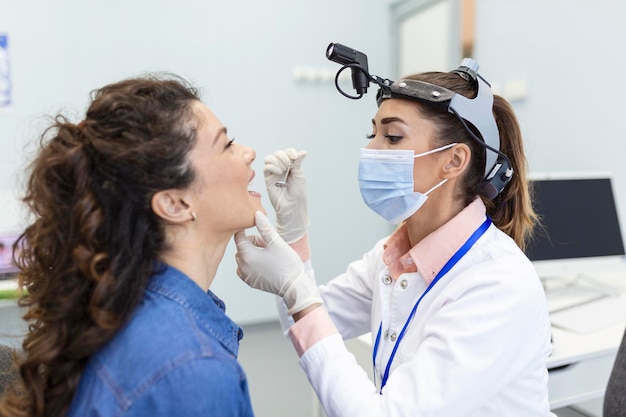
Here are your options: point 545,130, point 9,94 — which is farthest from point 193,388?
point 9,94

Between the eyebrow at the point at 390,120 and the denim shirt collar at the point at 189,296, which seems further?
the eyebrow at the point at 390,120

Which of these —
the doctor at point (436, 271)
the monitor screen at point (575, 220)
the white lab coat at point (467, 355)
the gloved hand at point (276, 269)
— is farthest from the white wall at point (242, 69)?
the white lab coat at point (467, 355)

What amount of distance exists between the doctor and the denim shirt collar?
24 cm

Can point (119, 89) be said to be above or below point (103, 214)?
above

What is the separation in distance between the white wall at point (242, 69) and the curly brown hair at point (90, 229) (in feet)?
6.96

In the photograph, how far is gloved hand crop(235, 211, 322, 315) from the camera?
1156 millimetres

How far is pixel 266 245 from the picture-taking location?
1.21 meters

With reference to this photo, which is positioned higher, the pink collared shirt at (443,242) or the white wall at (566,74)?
the white wall at (566,74)

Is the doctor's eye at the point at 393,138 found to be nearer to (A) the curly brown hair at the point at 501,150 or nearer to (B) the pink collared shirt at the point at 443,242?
(A) the curly brown hair at the point at 501,150

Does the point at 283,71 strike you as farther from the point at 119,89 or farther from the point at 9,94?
the point at 119,89

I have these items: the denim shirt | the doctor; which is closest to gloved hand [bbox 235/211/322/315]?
the doctor

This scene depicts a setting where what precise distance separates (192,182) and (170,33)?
2.63 metres

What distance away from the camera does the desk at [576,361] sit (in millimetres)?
1595

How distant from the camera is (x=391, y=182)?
1222mm
